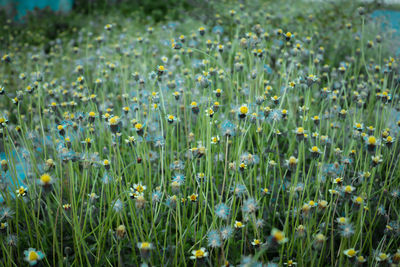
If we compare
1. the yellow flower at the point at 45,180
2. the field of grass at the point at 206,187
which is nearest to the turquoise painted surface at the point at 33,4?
the field of grass at the point at 206,187

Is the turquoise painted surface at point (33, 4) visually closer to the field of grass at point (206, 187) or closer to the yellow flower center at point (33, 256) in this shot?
the field of grass at point (206, 187)

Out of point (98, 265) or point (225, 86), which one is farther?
point (225, 86)

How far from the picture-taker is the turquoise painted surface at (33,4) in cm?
613

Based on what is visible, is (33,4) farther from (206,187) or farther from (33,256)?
(33,256)

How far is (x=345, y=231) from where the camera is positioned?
1.21 meters

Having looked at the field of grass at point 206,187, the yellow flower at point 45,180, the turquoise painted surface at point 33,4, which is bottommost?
the field of grass at point 206,187

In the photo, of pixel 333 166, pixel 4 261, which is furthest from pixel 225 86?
pixel 4 261

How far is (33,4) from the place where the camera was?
21.5 feet

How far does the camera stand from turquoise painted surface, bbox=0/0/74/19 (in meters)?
6.13

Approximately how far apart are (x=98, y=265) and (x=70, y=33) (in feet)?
16.8

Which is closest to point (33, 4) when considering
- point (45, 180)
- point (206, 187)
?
point (206, 187)

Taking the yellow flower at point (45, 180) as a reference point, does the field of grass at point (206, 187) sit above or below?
below

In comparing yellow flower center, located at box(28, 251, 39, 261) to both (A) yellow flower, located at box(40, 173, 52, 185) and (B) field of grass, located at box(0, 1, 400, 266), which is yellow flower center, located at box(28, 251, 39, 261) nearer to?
(B) field of grass, located at box(0, 1, 400, 266)

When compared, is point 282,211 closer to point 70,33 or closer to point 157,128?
point 157,128
